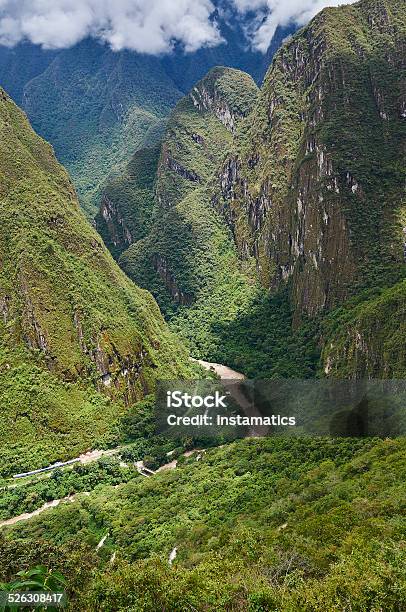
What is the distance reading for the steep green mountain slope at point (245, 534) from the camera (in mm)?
17266

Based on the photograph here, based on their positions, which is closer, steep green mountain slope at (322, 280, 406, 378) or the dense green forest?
the dense green forest

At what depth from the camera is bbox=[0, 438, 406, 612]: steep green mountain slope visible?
17266 millimetres

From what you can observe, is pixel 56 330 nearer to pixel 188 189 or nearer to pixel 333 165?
pixel 333 165

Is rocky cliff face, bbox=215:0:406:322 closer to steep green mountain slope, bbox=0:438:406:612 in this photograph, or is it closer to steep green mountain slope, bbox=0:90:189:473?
steep green mountain slope, bbox=0:90:189:473

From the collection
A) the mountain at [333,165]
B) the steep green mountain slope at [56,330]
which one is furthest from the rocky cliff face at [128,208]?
the steep green mountain slope at [56,330]

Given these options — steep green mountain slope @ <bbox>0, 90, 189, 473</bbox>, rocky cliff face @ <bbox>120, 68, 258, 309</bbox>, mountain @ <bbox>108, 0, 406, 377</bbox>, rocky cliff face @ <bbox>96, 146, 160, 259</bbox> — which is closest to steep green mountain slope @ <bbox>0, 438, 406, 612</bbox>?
steep green mountain slope @ <bbox>0, 90, 189, 473</bbox>

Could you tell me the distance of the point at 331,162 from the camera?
75.5 m

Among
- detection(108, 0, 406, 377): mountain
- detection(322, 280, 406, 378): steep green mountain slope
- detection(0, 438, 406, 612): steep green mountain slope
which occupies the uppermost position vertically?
detection(108, 0, 406, 377): mountain

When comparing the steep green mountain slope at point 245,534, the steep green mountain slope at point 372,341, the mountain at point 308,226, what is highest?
the mountain at point 308,226

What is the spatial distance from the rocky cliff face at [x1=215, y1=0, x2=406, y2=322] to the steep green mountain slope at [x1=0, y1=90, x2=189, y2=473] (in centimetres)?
2247

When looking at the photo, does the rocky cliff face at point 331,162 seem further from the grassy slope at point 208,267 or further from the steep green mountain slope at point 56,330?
the steep green mountain slope at point 56,330

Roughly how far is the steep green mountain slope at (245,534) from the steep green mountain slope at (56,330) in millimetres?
10191

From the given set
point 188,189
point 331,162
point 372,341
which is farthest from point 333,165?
point 188,189

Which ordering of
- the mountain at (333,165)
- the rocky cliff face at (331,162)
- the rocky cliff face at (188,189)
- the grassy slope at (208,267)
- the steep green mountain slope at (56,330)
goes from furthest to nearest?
1. the rocky cliff face at (188,189)
2. the grassy slope at (208,267)
3. the rocky cliff face at (331,162)
4. the mountain at (333,165)
5. the steep green mountain slope at (56,330)
